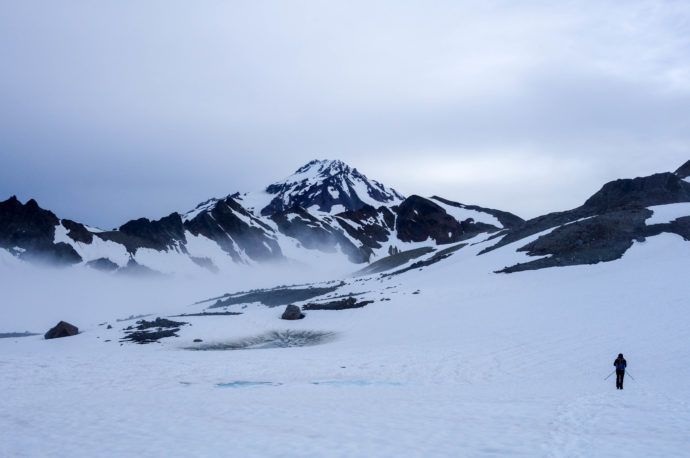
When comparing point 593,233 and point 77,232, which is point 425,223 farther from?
point 593,233

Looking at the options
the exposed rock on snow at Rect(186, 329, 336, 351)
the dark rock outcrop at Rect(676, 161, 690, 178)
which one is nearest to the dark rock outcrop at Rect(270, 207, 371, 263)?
the dark rock outcrop at Rect(676, 161, 690, 178)

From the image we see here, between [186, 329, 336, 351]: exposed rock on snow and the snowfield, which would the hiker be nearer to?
the snowfield

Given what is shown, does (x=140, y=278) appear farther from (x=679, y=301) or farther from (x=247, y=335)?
(x=679, y=301)

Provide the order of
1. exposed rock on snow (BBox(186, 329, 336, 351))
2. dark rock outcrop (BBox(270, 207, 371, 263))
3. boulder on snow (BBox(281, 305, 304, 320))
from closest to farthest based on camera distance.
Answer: exposed rock on snow (BBox(186, 329, 336, 351))
boulder on snow (BBox(281, 305, 304, 320))
dark rock outcrop (BBox(270, 207, 371, 263))

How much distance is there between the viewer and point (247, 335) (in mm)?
37156

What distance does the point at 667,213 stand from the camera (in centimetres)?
5538

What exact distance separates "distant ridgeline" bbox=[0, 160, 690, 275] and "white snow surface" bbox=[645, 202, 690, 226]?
7.4 inches

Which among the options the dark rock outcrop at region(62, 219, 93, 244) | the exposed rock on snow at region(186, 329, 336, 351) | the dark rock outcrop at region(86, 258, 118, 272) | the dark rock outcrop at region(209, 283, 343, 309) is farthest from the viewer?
the dark rock outcrop at region(62, 219, 93, 244)

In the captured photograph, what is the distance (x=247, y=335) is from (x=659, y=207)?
5225 cm

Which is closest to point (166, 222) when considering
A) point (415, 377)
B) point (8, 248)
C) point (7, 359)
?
point (8, 248)

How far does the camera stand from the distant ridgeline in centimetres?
5341

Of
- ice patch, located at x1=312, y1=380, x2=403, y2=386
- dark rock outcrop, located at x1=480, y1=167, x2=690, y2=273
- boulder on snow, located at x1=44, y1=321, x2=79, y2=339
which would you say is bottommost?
ice patch, located at x1=312, y1=380, x2=403, y2=386


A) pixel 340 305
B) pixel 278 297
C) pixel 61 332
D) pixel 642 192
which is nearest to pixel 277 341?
pixel 340 305

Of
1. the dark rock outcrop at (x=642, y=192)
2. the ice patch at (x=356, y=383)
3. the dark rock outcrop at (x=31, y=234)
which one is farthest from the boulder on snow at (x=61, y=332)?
the dark rock outcrop at (x=642, y=192)
